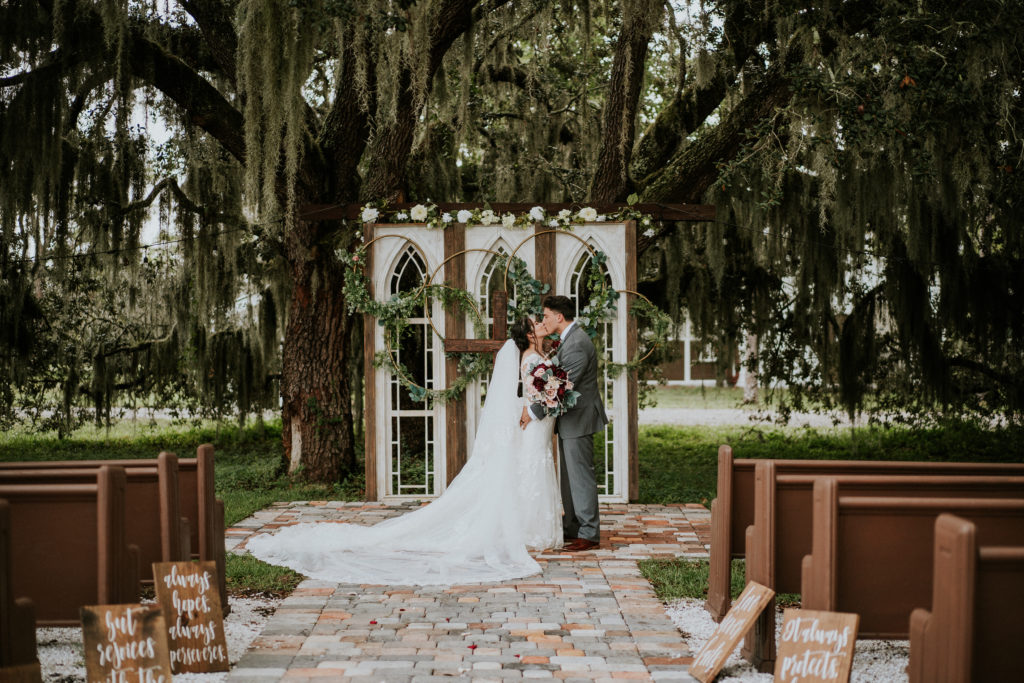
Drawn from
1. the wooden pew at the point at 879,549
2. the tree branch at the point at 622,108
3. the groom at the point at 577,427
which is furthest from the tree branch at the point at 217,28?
the wooden pew at the point at 879,549

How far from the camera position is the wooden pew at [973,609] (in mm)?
2650

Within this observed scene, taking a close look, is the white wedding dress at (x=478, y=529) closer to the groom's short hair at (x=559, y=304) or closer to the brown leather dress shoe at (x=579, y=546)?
the brown leather dress shoe at (x=579, y=546)

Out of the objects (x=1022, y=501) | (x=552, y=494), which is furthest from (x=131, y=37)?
(x=1022, y=501)

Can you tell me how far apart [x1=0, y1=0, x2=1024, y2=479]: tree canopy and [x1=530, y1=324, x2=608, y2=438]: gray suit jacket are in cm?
253

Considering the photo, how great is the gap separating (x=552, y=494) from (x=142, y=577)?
112 inches

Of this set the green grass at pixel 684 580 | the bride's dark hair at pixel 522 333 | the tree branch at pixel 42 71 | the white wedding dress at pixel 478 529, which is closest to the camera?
the green grass at pixel 684 580

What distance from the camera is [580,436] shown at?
255 inches

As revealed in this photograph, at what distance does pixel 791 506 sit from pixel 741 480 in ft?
2.09

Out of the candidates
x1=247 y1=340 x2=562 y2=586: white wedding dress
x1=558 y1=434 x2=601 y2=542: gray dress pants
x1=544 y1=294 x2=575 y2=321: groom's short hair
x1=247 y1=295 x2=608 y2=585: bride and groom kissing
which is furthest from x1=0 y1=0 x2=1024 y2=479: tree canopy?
x1=558 y1=434 x2=601 y2=542: gray dress pants

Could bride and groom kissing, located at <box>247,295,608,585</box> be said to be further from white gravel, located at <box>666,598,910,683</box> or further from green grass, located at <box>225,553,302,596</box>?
white gravel, located at <box>666,598,910,683</box>

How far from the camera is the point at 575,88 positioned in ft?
38.7

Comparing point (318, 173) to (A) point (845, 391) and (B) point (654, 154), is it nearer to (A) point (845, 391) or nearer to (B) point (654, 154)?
(B) point (654, 154)

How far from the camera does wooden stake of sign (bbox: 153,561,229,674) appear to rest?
3721mm

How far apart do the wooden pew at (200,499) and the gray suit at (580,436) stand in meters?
2.47
